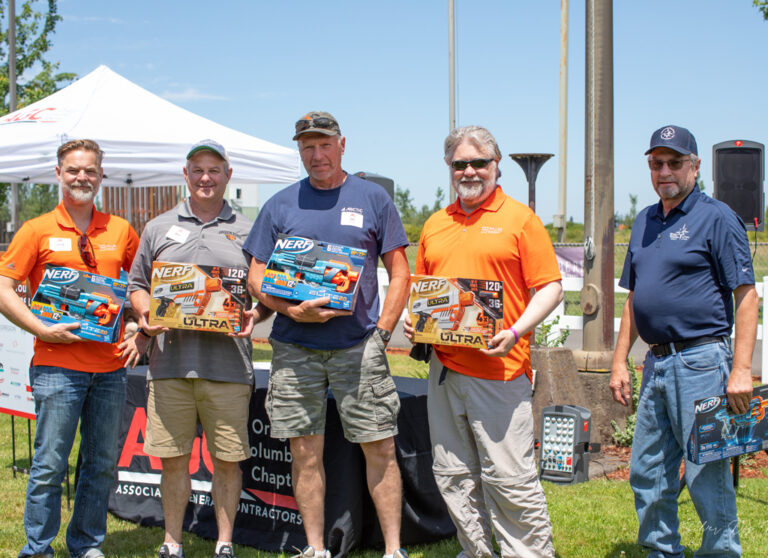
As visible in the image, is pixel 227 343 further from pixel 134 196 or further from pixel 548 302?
pixel 134 196

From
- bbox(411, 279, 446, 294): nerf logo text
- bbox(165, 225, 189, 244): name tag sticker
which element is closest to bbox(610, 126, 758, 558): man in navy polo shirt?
bbox(411, 279, 446, 294): nerf logo text

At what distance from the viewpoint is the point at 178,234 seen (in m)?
3.74

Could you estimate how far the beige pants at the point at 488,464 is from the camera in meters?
3.35

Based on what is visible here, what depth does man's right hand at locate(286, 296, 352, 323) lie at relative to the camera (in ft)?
11.1

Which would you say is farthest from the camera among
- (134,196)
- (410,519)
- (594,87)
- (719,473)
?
(134,196)

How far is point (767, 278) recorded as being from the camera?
26.2 ft

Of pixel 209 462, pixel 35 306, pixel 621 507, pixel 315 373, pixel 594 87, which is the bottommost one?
pixel 621 507

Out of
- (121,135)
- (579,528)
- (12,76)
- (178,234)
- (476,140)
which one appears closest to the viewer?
(476,140)

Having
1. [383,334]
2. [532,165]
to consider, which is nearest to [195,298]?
[383,334]

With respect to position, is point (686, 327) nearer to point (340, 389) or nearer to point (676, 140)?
point (676, 140)

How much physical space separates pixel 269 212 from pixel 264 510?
1.84 m

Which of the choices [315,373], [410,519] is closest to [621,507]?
[410,519]

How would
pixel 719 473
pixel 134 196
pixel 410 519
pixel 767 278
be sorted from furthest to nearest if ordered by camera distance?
pixel 134 196
pixel 767 278
pixel 410 519
pixel 719 473

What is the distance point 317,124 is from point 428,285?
98 cm
